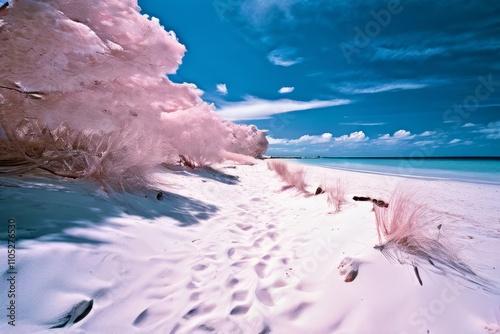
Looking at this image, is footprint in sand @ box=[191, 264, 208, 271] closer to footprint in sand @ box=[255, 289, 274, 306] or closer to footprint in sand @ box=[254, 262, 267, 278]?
footprint in sand @ box=[254, 262, 267, 278]

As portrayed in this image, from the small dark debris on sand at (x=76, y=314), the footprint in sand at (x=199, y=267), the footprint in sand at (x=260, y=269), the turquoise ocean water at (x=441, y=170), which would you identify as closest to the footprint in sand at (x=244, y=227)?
the footprint in sand at (x=260, y=269)

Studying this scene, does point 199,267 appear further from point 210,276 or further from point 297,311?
point 297,311

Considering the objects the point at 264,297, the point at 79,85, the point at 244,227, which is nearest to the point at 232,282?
the point at 264,297

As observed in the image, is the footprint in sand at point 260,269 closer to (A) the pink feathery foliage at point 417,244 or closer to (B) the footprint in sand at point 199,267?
(B) the footprint in sand at point 199,267

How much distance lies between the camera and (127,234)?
268 centimetres

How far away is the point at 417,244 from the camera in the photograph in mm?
2264

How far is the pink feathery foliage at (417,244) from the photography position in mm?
2027

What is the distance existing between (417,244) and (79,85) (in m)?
4.88

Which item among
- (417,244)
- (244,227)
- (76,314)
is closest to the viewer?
(76,314)

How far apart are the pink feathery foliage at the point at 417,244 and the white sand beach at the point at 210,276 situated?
0.07 meters

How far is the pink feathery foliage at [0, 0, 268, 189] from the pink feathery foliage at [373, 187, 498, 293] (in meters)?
3.97

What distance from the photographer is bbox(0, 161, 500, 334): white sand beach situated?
1609 millimetres

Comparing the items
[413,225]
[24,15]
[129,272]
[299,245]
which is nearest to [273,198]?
[299,245]

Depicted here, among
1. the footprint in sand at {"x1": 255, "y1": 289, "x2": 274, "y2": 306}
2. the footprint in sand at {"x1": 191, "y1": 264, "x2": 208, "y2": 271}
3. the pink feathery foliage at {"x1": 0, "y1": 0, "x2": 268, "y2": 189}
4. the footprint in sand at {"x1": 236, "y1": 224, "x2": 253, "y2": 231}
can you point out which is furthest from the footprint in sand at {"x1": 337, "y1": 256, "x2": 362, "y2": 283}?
the pink feathery foliage at {"x1": 0, "y1": 0, "x2": 268, "y2": 189}
